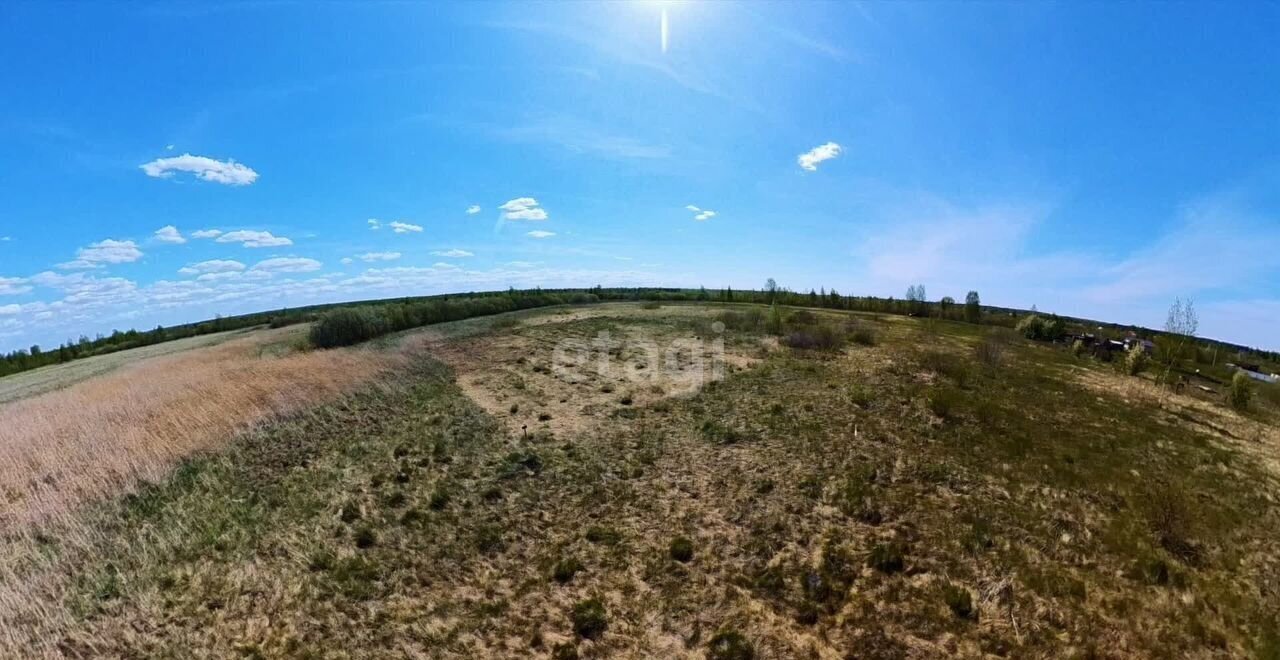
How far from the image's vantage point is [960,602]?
298 inches

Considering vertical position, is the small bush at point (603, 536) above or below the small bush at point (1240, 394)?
below

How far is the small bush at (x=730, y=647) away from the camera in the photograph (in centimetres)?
680

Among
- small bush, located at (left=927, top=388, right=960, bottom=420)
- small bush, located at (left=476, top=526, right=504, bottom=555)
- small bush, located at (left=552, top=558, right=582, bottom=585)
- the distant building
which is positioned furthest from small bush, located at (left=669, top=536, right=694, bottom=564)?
the distant building

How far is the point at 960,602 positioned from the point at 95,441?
18548 mm

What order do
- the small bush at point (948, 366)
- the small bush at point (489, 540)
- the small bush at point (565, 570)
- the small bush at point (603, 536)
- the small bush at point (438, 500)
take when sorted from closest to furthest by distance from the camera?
the small bush at point (565, 570), the small bush at point (489, 540), the small bush at point (603, 536), the small bush at point (438, 500), the small bush at point (948, 366)

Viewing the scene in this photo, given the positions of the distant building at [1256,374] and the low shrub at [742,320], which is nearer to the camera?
the distant building at [1256,374]

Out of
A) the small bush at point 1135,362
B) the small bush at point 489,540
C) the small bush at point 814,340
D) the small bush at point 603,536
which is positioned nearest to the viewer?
the small bush at point 489,540

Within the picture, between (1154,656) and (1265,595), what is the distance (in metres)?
3.42

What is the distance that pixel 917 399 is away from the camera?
17969 millimetres

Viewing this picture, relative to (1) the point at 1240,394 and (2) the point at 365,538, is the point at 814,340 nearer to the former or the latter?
(1) the point at 1240,394

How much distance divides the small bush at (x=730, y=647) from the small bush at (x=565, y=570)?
272cm

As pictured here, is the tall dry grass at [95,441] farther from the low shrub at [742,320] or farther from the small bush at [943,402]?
the low shrub at [742,320]

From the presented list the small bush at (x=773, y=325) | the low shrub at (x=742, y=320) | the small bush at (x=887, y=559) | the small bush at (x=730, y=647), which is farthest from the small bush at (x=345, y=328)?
the small bush at (x=887, y=559)

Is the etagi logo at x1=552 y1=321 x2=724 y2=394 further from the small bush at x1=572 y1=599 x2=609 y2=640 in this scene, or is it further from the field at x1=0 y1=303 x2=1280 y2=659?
the small bush at x1=572 y1=599 x2=609 y2=640
